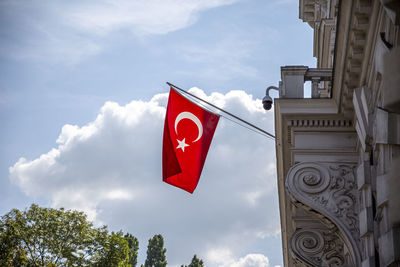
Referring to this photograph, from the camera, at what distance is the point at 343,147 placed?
49.2 ft

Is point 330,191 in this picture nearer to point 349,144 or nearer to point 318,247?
point 349,144

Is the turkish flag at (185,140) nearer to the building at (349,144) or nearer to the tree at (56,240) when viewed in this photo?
the building at (349,144)

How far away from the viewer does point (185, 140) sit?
1675 centimetres

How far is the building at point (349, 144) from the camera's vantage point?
9508mm

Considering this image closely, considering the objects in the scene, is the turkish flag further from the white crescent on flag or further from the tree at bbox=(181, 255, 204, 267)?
the tree at bbox=(181, 255, 204, 267)

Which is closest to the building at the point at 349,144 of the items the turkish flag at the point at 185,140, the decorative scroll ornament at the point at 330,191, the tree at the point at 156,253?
the decorative scroll ornament at the point at 330,191

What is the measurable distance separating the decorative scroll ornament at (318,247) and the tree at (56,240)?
32.9 meters

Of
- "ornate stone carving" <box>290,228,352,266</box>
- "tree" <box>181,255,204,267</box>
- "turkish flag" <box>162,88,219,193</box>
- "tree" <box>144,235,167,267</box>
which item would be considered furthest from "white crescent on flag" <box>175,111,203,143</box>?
Answer: "tree" <box>144,235,167,267</box>

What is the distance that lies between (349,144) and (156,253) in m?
84.8

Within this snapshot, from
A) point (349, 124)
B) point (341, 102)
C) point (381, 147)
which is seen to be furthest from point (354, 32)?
point (349, 124)

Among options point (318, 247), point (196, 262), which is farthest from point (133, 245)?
point (318, 247)

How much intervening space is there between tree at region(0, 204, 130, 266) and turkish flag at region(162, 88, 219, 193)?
33.3 m

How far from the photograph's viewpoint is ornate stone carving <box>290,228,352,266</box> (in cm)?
1705

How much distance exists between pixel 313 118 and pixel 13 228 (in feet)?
126
